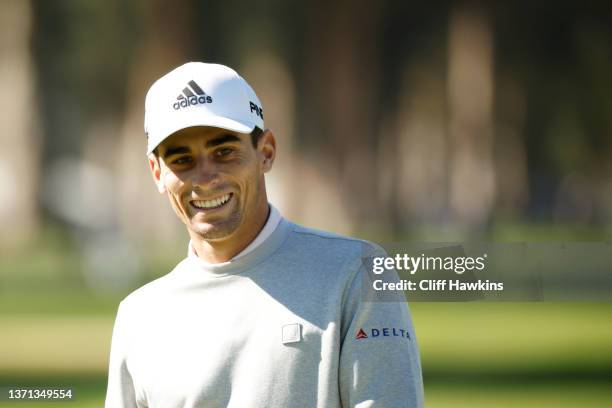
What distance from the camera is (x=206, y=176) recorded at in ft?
6.13

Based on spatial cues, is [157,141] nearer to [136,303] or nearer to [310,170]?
[136,303]

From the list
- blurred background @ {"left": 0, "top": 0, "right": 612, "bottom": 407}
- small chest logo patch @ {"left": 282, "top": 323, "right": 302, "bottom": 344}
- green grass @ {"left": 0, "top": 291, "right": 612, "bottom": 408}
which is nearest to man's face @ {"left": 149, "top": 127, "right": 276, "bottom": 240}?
small chest logo patch @ {"left": 282, "top": 323, "right": 302, "bottom": 344}

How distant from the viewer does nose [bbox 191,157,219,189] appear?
73.5 inches

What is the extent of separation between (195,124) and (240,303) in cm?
29

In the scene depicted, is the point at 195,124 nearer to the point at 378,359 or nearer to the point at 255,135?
the point at 255,135

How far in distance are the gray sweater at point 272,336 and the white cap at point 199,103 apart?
20cm

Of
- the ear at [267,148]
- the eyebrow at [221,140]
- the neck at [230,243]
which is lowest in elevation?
the neck at [230,243]

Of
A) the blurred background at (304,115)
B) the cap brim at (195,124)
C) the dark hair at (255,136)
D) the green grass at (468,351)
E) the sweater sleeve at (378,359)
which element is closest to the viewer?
the sweater sleeve at (378,359)

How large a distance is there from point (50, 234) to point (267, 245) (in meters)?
15.8

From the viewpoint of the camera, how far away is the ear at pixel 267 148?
1.96m

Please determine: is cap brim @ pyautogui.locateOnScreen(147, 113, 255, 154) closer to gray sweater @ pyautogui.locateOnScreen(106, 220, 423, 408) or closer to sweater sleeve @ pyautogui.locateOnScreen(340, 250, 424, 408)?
gray sweater @ pyautogui.locateOnScreen(106, 220, 423, 408)

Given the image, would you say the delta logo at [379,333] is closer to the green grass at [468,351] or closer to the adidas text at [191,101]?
the adidas text at [191,101]

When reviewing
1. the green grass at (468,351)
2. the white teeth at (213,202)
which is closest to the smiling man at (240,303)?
the white teeth at (213,202)

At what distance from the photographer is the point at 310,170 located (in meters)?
15.3
